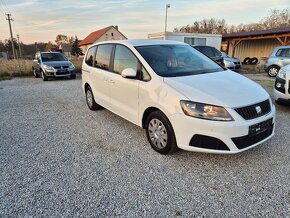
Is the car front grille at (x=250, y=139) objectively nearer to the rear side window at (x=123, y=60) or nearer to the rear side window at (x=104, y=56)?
the rear side window at (x=123, y=60)

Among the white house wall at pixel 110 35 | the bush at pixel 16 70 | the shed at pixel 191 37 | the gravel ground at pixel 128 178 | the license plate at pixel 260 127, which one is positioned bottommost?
the gravel ground at pixel 128 178

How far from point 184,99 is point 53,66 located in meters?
10.6

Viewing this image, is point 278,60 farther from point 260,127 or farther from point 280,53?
point 260,127

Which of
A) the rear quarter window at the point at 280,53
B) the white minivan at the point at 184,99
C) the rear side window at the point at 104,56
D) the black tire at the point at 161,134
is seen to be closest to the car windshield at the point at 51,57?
the rear side window at the point at 104,56

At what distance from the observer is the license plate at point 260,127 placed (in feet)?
9.00

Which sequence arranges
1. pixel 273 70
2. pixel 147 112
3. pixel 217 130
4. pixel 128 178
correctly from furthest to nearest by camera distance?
1. pixel 273 70
2. pixel 147 112
3. pixel 128 178
4. pixel 217 130

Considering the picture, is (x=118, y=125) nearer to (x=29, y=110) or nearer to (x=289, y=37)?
(x=29, y=110)

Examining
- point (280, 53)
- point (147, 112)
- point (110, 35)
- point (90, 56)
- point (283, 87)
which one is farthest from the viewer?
point (110, 35)

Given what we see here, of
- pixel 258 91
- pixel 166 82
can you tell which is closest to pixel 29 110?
pixel 166 82

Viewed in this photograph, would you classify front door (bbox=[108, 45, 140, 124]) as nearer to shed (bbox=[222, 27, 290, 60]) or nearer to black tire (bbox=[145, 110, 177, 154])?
black tire (bbox=[145, 110, 177, 154])

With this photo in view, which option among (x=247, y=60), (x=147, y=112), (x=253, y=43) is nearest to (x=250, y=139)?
(x=147, y=112)

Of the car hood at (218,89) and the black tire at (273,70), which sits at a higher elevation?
the car hood at (218,89)

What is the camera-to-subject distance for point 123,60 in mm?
3945

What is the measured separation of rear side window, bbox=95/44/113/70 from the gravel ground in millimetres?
1367
